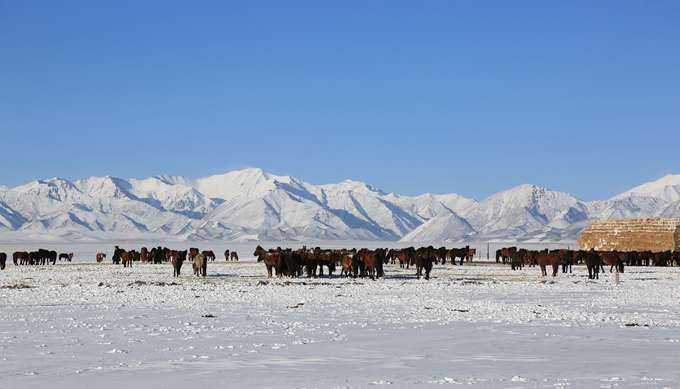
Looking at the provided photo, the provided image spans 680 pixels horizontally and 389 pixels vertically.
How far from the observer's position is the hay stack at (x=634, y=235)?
82.2m

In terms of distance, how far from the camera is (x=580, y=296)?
31.2 m

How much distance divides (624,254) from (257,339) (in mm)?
56867

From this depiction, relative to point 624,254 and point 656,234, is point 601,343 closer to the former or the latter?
point 624,254

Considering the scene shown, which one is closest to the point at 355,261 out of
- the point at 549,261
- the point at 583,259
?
the point at 549,261

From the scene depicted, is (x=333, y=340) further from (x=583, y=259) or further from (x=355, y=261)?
(x=583, y=259)

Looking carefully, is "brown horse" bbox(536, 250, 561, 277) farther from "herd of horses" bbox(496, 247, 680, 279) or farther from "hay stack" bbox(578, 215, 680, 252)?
"hay stack" bbox(578, 215, 680, 252)

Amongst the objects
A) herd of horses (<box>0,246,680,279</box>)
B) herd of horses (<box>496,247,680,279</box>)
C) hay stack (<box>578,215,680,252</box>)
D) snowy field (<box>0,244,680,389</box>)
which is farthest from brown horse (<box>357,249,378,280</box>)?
hay stack (<box>578,215,680,252</box>)

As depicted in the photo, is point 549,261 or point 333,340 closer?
point 333,340

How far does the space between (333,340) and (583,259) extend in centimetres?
5298

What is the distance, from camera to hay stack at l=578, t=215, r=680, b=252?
82250 millimetres

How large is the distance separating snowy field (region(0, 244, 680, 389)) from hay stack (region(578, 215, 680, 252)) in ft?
179

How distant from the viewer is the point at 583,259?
66750 mm

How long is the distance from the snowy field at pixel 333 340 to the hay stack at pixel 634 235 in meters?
54.6

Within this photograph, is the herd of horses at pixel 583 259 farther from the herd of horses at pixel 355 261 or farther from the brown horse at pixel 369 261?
the brown horse at pixel 369 261
